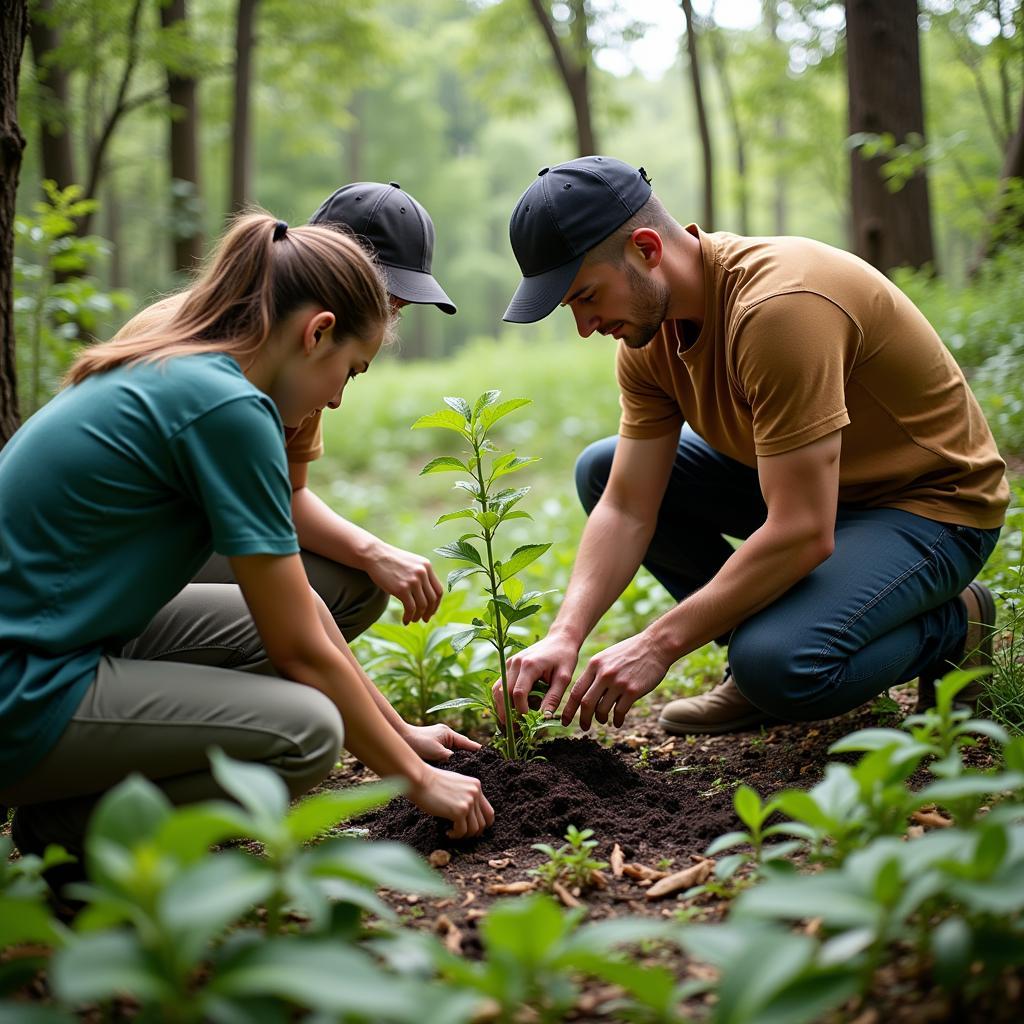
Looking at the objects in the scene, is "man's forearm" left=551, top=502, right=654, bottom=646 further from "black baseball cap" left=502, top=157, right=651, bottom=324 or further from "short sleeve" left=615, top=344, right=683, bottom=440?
"black baseball cap" left=502, top=157, right=651, bottom=324

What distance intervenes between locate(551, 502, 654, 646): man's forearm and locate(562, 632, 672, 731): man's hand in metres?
0.28

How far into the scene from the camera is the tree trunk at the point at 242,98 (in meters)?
9.36

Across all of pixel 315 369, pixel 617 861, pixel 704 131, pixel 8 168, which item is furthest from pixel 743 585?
pixel 704 131

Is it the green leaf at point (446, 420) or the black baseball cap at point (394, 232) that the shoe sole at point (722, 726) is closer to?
the green leaf at point (446, 420)

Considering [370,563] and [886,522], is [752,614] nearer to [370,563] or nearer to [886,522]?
[886,522]

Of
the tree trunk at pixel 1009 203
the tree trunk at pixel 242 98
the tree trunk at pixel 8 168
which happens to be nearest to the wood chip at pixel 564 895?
the tree trunk at pixel 8 168

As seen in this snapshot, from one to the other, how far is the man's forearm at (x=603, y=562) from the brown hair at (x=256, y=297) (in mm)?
1061

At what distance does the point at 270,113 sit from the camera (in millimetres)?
14398

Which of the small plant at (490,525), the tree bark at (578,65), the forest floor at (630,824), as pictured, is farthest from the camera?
the tree bark at (578,65)

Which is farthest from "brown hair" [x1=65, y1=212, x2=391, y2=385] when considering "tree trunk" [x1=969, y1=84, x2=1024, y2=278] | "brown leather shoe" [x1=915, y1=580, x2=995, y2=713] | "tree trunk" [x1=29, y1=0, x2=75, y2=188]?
"tree trunk" [x1=969, y1=84, x2=1024, y2=278]

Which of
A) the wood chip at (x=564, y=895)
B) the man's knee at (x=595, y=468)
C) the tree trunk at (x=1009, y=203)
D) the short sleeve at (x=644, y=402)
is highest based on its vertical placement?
the tree trunk at (x=1009, y=203)

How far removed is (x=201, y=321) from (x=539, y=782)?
1.33 meters

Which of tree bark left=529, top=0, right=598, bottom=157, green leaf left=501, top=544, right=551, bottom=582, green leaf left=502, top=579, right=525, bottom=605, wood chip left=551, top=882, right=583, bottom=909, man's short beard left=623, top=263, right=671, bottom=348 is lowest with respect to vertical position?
wood chip left=551, top=882, right=583, bottom=909

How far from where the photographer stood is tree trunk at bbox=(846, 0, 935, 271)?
6.90 metres
